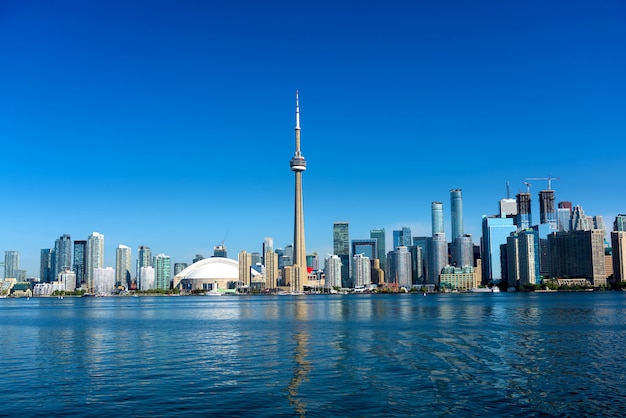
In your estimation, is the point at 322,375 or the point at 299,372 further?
the point at 299,372

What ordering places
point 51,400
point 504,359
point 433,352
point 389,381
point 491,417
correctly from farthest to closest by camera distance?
point 433,352, point 504,359, point 389,381, point 51,400, point 491,417

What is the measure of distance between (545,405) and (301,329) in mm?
39587

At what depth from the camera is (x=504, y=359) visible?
36969 mm

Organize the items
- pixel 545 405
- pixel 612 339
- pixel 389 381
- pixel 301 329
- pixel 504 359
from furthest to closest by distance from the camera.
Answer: pixel 301 329, pixel 612 339, pixel 504 359, pixel 389 381, pixel 545 405

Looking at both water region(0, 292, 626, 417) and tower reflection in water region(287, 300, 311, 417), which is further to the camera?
tower reflection in water region(287, 300, 311, 417)

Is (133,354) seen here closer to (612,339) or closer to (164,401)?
(164,401)

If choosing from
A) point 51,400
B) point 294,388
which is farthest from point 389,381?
point 51,400

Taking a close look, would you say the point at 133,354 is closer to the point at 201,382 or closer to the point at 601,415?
the point at 201,382

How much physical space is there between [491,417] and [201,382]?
1426 cm

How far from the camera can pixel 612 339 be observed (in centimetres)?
4797

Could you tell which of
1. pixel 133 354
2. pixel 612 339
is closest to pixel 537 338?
pixel 612 339

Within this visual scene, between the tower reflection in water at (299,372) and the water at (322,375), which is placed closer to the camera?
the water at (322,375)

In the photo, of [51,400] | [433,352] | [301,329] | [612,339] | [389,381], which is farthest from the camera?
[301,329]

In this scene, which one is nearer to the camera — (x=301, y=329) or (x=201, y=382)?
(x=201, y=382)
